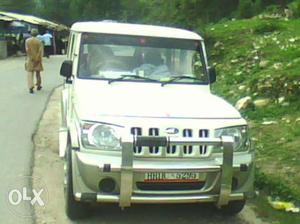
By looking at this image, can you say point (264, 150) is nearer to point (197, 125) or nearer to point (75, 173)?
point (197, 125)

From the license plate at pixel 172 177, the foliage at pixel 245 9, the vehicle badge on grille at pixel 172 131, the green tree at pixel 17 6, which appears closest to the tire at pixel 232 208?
the license plate at pixel 172 177

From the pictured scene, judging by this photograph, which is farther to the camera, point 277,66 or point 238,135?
point 277,66

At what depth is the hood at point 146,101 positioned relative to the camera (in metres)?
5.61

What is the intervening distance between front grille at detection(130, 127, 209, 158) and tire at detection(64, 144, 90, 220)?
817mm

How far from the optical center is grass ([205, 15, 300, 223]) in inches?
282

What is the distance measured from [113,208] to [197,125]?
1400 mm

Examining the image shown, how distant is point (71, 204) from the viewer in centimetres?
576

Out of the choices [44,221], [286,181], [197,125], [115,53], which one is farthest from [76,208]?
[286,181]

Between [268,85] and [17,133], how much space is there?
196 inches

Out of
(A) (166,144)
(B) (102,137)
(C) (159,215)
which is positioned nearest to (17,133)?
(C) (159,215)

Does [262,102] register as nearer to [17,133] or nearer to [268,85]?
[268,85]

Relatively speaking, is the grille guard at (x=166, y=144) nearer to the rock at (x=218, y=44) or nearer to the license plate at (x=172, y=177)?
the license plate at (x=172, y=177)

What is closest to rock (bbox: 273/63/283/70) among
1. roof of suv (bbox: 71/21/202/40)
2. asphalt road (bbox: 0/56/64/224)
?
asphalt road (bbox: 0/56/64/224)

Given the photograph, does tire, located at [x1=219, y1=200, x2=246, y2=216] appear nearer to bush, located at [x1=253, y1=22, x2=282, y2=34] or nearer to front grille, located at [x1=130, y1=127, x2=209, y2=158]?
front grille, located at [x1=130, y1=127, x2=209, y2=158]
